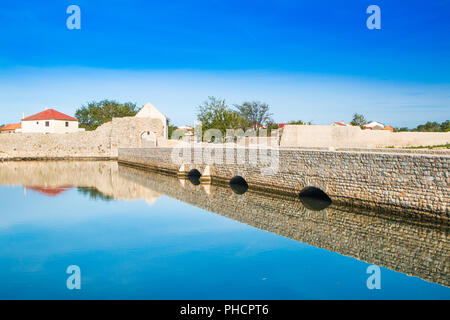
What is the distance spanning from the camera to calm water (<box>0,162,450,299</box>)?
20.8ft

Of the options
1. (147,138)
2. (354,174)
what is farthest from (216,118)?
(354,174)

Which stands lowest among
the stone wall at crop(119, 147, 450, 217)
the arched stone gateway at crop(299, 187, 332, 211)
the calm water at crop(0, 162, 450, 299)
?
the calm water at crop(0, 162, 450, 299)

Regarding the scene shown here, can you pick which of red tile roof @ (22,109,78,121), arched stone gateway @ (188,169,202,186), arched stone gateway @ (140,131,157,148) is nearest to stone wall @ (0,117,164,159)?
arched stone gateway @ (140,131,157,148)

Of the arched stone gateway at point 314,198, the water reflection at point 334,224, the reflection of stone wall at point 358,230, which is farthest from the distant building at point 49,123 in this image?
the arched stone gateway at point 314,198

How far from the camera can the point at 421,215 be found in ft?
31.2

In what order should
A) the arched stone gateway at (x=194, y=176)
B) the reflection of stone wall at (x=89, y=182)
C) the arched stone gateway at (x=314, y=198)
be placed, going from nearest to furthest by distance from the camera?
the arched stone gateway at (x=314, y=198)
the reflection of stone wall at (x=89, y=182)
the arched stone gateway at (x=194, y=176)

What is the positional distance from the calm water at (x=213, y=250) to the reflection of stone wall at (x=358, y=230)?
2 centimetres

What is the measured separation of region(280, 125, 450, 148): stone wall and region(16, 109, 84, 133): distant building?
34.7 meters

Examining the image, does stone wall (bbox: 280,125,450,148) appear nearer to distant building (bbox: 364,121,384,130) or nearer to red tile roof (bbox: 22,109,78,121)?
red tile roof (bbox: 22,109,78,121)

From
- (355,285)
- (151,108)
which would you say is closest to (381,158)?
(355,285)

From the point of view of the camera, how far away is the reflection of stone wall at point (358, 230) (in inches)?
292

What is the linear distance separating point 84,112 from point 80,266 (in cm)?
7543

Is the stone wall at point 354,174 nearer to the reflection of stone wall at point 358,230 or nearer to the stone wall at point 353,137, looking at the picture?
the reflection of stone wall at point 358,230
